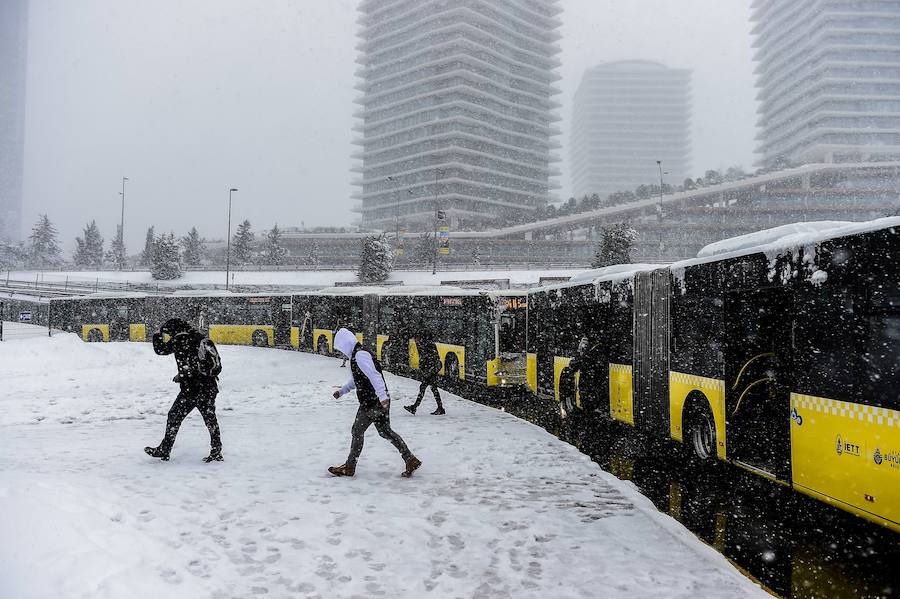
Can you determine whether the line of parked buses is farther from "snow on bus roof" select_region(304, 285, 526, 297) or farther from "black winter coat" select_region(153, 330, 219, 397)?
"black winter coat" select_region(153, 330, 219, 397)

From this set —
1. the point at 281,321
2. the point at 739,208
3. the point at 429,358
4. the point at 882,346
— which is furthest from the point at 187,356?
the point at 739,208

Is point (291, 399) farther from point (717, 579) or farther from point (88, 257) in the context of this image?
point (88, 257)

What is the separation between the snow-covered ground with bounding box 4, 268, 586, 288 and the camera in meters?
65.4

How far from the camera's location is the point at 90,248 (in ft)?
384

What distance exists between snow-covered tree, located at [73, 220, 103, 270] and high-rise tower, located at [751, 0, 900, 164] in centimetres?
12145

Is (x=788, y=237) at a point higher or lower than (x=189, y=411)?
higher

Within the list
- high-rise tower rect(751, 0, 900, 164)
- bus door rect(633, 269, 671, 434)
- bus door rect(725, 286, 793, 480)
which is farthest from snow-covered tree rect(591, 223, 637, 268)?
high-rise tower rect(751, 0, 900, 164)

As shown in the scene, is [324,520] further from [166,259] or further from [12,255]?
[12,255]

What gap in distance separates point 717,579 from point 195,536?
165 inches

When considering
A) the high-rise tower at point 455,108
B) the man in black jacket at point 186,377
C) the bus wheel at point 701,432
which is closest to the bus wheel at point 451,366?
the bus wheel at point 701,432

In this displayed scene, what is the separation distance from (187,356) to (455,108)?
139947 millimetres

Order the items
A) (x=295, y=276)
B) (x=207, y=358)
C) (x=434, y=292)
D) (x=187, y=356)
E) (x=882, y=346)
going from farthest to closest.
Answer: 1. (x=295, y=276)
2. (x=434, y=292)
3. (x=207, y=358)
4. (x=187, y=356)
5. (x=882, y=346)

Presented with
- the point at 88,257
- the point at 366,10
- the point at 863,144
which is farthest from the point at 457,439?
the point at 366,10

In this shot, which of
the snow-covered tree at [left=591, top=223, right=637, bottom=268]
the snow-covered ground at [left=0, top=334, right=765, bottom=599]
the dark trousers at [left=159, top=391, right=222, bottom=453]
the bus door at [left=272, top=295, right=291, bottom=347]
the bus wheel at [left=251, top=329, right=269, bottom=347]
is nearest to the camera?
the snow-covered ground at [left=0, top=334, right=765, bottom=599]
